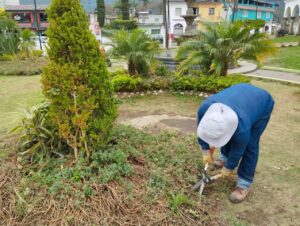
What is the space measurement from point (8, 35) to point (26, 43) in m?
0.84

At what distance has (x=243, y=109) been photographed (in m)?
2.35

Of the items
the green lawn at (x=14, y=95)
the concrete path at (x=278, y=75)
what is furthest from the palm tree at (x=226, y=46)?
the green lawn at (x=14, y=95)

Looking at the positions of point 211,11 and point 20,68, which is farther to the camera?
point 211,11

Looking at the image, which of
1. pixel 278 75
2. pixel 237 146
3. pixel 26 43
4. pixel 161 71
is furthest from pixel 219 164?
pixel 26 43

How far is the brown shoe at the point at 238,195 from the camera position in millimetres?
2816

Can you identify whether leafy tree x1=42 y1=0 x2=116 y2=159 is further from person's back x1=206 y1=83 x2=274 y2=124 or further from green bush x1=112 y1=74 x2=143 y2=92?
green bush x1=112 y1=74 x2=143 y2=92

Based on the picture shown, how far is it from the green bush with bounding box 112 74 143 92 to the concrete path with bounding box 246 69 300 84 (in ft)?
14.6

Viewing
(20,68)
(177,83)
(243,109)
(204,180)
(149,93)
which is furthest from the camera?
(20,68)

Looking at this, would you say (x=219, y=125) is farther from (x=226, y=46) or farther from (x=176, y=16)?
(x=176, y=16)

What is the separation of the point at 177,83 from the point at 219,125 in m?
4.63

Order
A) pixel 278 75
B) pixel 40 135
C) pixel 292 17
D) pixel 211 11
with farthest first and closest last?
pixel 211 11
pixel 292 17
pixel 278 75
pixel 40 135

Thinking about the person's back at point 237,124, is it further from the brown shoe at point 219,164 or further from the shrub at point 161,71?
the shrub at point 161,71

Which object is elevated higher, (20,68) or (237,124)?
(237,124)

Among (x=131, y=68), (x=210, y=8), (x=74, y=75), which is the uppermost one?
(x=210, y=8)
